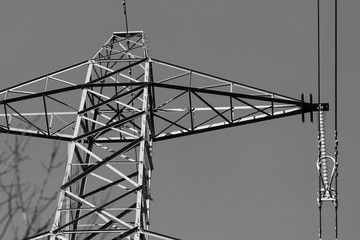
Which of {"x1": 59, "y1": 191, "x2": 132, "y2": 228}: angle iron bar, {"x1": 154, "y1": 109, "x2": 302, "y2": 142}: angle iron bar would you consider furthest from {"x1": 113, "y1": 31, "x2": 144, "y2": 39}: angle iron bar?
{"x1": 59, "y1": 191, "x2": 132, "y2": 228}: angle iron bar

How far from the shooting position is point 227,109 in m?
17.2

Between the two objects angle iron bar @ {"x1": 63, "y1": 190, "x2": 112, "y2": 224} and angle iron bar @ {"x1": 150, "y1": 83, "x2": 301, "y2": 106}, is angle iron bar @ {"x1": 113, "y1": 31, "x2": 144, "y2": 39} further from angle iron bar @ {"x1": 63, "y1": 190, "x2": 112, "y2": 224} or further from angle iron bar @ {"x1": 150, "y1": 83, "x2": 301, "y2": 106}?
angle iron bar @ {"x1": 63, "y1": 190, "x2": 112, "y2": 224}

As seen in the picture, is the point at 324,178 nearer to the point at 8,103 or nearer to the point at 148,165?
the point at 148,165

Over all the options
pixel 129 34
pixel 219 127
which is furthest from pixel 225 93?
pixel 129 34

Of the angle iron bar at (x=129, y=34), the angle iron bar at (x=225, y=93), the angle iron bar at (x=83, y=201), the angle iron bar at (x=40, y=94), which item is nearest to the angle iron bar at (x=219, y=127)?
the angle iron bar at (x=225, y=93)

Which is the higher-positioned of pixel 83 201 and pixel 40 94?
pixel 40 94

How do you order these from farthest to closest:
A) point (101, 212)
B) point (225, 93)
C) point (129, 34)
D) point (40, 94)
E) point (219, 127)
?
point (129, 34), point (219, 127), point (40, 94), point (225, 93), point (101, 212)

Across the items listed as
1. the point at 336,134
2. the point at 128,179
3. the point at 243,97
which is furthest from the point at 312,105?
the point at 128,179

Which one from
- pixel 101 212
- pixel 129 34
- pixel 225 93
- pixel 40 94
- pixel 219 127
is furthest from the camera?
pixel 129 34

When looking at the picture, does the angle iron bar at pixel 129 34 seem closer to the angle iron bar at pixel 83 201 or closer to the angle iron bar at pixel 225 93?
the angle iron bar at pixel 225 93

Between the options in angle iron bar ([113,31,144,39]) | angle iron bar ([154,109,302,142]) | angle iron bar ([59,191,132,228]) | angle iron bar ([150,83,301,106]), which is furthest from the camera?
angle iron bar ([113,31,144,39])

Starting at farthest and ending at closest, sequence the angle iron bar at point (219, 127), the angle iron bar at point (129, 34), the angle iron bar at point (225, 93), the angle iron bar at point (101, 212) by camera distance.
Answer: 1. the angle iron bar at point (129, 34)
2. the angle iron bar at point (219, 127)
3. the angle iron bar at point (225, 93)
4. the angle iron bar at point (101, 212)

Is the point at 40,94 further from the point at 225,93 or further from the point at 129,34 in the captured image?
the point at 129,34

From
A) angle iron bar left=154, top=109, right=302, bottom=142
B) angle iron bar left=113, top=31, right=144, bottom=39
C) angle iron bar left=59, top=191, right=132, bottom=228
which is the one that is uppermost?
angle iron bar left=113, top=31, right=144, bottom=39
